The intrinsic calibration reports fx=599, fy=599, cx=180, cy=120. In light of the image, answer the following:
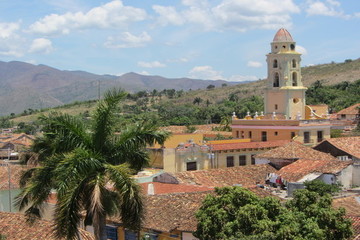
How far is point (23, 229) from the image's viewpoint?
18.0 metres

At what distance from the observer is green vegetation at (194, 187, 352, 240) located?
1338cm

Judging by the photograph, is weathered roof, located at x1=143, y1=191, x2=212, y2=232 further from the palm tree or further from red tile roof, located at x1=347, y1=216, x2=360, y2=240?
the palm tree

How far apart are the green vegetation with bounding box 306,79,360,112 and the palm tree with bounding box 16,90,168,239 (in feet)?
228

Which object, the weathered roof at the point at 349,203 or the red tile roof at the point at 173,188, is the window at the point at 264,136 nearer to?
the red tile roof at the point at 173,188

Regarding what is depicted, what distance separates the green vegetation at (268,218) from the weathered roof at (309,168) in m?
12.4

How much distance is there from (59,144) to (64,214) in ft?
6.13

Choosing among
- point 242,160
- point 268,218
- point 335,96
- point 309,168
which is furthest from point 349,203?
point 335,96

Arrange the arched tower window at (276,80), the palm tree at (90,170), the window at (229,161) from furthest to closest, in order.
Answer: the arched tower window at (276,80), the window at (229,161), the palm tree at (90,170)

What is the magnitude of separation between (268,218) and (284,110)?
3031 centimetres

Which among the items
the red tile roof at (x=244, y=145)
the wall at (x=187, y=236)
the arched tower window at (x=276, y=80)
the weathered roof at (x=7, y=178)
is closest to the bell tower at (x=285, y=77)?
the arched tower window at (x=276, y=80)

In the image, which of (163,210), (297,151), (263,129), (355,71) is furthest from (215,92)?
(163,210)

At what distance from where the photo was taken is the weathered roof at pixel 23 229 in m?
17.2

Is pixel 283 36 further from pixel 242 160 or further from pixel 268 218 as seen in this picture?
pixel 268 218

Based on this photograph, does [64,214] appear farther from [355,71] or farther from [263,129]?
[355,71]
